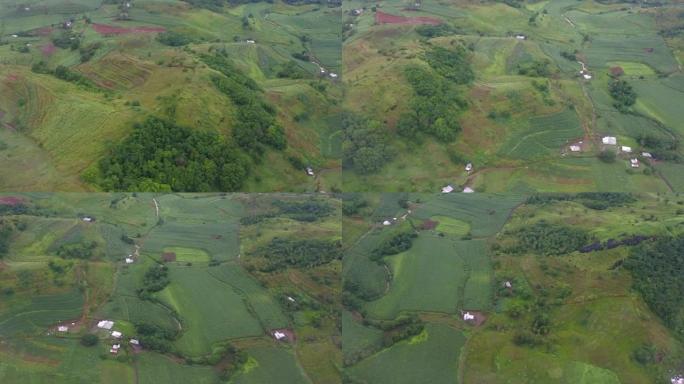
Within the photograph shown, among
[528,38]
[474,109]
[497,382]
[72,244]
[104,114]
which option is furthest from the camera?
[528,38]

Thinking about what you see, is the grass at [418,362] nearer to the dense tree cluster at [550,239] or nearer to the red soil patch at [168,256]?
the dense tree cluster at [550,239]

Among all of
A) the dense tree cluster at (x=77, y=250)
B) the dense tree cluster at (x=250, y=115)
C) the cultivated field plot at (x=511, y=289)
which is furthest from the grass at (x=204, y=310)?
the dense tree cluster at (x=250, y=115)

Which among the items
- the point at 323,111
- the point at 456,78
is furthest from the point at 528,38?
the point at 323,111

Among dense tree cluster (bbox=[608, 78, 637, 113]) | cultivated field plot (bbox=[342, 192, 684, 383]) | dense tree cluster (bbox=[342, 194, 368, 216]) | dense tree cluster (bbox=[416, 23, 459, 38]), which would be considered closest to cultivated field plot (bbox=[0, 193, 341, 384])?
dense tree cluster (bbox=[342, 194, 368, 216])

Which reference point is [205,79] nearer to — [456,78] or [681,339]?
[456,78]

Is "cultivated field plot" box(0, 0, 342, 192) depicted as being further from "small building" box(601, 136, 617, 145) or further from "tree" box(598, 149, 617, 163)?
"small building" box(601, 136, 617, 145)

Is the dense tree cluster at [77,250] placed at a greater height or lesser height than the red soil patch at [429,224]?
lesser
